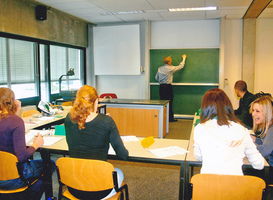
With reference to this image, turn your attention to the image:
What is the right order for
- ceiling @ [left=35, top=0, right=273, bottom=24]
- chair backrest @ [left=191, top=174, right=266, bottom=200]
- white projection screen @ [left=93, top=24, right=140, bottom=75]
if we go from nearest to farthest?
chair backrest @ [left=191, top=174, right=266, bottom=200]
ceiling @ [left=35, top=0, right=273, bottom=24]
white projection screen @ [left=93, top=24, right=140, bottom=75]

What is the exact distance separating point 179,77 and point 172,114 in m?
1.10

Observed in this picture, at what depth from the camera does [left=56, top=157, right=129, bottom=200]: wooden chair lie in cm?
170

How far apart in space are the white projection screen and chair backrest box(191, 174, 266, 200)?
5.97 meters

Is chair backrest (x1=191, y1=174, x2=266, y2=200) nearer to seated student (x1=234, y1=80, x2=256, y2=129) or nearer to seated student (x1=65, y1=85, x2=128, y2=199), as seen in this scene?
seated student (x1=65, y1=85, x2=128, y2=199)

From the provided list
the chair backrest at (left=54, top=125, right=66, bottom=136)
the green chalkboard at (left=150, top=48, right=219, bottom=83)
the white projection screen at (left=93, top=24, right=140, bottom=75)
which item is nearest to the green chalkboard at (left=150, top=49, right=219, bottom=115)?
the green chalkboard at (left=150, top=48, right=219, bottom=83)

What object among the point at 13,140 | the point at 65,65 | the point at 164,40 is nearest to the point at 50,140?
the point at 13,140

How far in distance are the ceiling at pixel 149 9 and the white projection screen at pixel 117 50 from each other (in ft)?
1.08

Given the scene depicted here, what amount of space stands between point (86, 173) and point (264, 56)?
678 centimetres

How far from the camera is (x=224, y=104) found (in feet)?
6.04

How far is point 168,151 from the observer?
2312mm

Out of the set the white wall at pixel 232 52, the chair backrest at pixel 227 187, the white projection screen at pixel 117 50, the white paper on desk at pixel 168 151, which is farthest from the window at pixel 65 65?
the chair backrest at pixel 227 187

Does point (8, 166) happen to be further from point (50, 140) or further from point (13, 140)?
point (50, 140)

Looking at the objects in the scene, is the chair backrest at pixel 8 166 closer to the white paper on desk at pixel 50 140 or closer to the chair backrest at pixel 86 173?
the chair backrest at pixel 86 173

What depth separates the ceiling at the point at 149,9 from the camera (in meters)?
5.39
